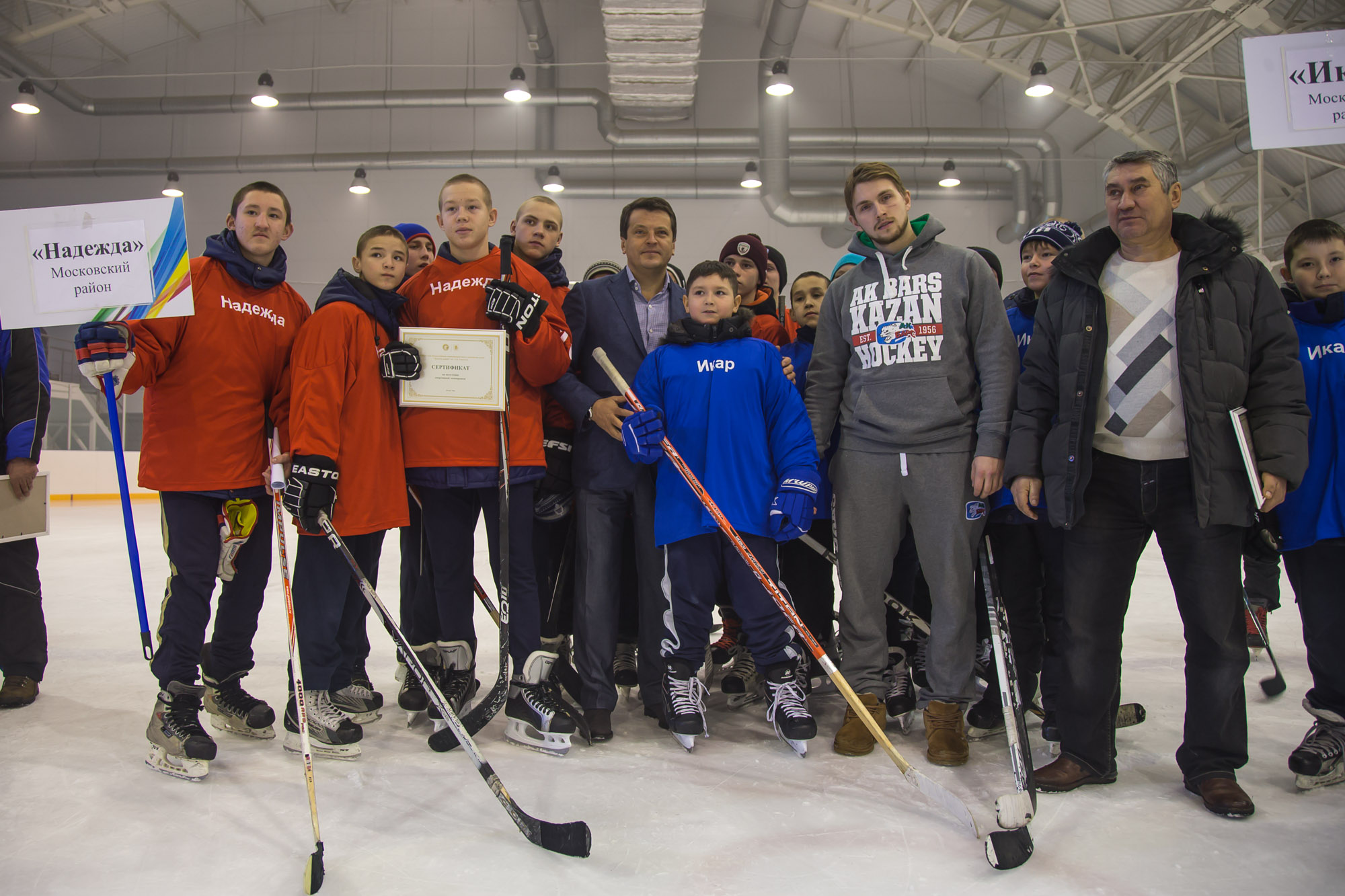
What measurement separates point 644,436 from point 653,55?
29.1ft

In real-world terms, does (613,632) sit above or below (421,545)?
below

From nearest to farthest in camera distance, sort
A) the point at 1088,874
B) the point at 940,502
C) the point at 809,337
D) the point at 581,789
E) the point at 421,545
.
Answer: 1. the point at 1088,874
2. the point at 581,789
3. the point at 940,502
4. the point at 421,545
5. the point at 809,337

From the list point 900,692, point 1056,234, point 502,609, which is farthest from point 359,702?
point 1056,234

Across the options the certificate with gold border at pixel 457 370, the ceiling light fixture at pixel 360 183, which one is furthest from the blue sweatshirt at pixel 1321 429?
the ceiling light fixture at pixel 360 183

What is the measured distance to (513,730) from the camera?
2.36 meters

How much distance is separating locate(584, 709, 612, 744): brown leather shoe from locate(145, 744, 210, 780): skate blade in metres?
0.96

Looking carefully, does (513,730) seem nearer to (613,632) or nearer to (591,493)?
(613,632)

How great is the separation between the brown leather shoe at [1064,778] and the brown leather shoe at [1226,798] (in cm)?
20

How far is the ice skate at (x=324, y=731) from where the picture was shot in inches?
88.3

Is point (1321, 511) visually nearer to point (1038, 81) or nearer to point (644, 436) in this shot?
point (644, 436)

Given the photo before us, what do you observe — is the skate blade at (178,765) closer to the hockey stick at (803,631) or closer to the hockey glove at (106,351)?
the hockey glove at (106,351)

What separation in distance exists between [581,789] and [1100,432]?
1500mm

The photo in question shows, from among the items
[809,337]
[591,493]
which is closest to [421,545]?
[591,493]

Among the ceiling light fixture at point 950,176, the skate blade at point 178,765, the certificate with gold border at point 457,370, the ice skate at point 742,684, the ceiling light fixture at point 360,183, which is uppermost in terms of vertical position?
the ceiling light fixture at point 360,183
